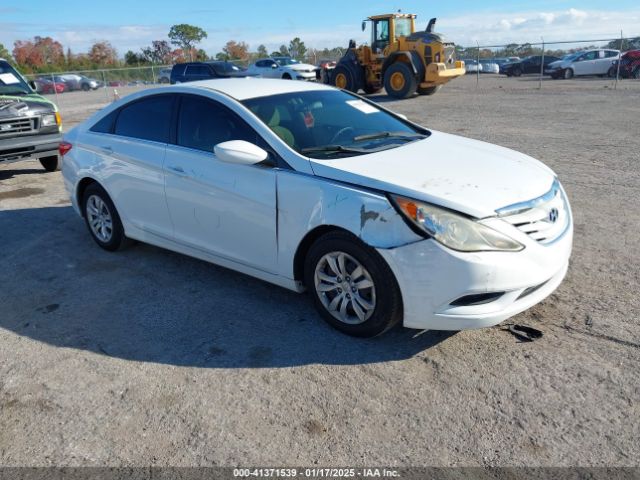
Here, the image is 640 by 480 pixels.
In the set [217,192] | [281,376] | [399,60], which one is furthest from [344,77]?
[281,376]

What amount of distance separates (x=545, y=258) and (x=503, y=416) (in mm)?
997

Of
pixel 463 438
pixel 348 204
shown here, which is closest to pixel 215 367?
pixel 348 204

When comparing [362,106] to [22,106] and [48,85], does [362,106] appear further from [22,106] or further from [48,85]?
[48,85]

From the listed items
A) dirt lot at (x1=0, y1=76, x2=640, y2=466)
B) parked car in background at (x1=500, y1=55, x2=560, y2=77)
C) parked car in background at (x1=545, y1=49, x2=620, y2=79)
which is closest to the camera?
dirt lot at (x1=0, y1=76, x2=640, y2=466)

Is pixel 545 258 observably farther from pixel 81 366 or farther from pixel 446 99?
pixel 446 99

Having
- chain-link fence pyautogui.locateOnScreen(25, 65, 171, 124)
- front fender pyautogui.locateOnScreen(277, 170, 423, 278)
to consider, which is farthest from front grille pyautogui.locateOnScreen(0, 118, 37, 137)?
chain-link fence pyautogui.locateOnScreen(25, 65, 171, 124)

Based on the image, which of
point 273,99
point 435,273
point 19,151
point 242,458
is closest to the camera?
point 242,458

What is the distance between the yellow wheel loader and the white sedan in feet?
50.8

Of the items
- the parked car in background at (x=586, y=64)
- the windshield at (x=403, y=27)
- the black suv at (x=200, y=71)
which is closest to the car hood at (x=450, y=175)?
the windshield at (x=403, y=27)

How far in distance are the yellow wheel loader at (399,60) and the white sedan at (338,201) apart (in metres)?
15.5

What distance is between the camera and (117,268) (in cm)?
530

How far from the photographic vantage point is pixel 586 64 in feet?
96.8

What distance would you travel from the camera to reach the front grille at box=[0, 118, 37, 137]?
861 cm

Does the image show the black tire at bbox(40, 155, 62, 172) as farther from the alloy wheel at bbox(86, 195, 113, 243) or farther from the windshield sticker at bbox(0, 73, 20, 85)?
the alloy wheel at bbox(86, 195, 113, 243)
